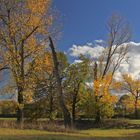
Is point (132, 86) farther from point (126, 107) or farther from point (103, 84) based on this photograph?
point (103, 84)

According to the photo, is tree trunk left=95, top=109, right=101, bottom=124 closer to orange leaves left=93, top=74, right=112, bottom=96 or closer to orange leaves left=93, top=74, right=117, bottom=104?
orange leaves left=93, top=74, right=117, bottom=104

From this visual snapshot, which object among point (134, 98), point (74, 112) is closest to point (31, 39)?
point (74, 112)

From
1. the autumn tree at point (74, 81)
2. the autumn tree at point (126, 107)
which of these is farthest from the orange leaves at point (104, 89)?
the autumn tree at point (126, 107)

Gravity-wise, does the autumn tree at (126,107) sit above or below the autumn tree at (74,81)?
below

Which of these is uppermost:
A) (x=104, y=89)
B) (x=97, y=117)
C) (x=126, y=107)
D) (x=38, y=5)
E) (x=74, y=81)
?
(x=38, y=5)

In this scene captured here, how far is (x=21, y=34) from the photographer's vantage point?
1484 inches

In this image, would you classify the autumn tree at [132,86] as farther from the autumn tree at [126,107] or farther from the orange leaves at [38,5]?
the orange leaves at [38,5]

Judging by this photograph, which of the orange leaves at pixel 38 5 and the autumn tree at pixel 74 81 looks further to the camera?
the autumn tree at pixel 74 81

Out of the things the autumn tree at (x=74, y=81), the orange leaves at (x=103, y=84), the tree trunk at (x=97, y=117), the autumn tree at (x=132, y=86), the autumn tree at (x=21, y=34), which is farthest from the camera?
the autumn tree at (x=132, y=86)

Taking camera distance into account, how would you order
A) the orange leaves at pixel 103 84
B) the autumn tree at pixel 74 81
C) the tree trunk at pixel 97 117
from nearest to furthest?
the orange leaves at pixel 103 84 → the tree trunk at pixel 97 117 → the autumn tree at pixel 74 81

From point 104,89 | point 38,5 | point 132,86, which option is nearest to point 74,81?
point 104,89

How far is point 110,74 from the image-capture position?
65.7 metres

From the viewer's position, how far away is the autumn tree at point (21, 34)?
36938 millimetres

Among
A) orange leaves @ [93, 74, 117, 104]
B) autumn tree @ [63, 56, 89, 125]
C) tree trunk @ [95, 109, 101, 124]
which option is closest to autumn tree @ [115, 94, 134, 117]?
tree trunk @ [95, 109, 101, 124]
